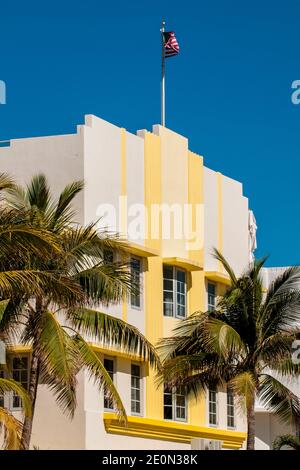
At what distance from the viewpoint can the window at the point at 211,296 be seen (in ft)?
151

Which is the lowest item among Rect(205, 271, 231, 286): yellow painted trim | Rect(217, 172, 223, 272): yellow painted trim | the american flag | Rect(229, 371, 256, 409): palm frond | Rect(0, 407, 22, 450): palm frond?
Rect(0, 407, 22, 450): palm frond

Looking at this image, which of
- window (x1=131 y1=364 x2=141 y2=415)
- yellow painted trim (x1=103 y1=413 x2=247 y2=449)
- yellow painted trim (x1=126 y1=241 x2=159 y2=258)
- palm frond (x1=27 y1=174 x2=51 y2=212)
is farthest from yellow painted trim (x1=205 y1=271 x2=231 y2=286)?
palm frond (x1=27 y1=174 x2=51 y2=212)

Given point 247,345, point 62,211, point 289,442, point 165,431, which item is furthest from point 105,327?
point 289,442

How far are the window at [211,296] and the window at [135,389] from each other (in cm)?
569

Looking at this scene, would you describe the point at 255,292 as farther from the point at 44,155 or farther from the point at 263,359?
the point at 44,155

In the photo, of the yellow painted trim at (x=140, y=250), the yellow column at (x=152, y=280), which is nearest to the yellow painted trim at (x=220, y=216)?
the yellow column at (x=152, y=280)

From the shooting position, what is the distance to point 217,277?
45.7m

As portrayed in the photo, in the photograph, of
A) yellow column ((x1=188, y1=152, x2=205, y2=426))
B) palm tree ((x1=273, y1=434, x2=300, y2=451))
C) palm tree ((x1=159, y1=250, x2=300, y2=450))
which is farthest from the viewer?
palm tree ((x1=273, y1=434, x2=300, y2=451))

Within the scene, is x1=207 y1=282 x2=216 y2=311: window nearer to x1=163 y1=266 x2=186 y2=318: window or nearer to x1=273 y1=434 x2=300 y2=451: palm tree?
x1=163 y1=266 x2=186 y2=318: window

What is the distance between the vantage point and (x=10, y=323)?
30.2m

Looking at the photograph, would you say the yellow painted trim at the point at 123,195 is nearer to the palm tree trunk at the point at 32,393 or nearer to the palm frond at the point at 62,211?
the palm frond at the point at 62,211

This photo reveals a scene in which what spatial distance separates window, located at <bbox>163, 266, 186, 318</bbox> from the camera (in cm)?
4288

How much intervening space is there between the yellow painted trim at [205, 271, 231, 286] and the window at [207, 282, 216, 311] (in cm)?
25
